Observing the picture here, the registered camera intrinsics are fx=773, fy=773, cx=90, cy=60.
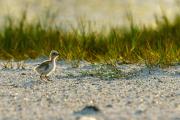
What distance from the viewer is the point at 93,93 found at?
25.6ft

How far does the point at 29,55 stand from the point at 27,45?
520mm

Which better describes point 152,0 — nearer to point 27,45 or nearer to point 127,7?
point 127,7

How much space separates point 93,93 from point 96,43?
3.62m

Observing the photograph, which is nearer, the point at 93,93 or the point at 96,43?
the point at 93,93

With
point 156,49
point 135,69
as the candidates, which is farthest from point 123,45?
point 135,69

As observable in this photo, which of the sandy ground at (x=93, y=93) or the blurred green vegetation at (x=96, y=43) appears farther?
the blurred green vegetation at (x=96, y=43)

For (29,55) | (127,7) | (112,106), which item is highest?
(127,7)

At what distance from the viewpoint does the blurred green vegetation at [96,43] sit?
9.97 m

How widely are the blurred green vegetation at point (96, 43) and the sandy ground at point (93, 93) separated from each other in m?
0.31

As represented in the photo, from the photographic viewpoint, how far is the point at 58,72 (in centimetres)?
959

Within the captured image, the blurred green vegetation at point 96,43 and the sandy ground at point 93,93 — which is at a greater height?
the blurred green vegetation at point 96,43

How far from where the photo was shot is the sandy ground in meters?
6.79

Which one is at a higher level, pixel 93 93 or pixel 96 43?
pixel 96 43

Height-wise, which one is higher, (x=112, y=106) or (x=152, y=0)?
(x=152, y=0)
